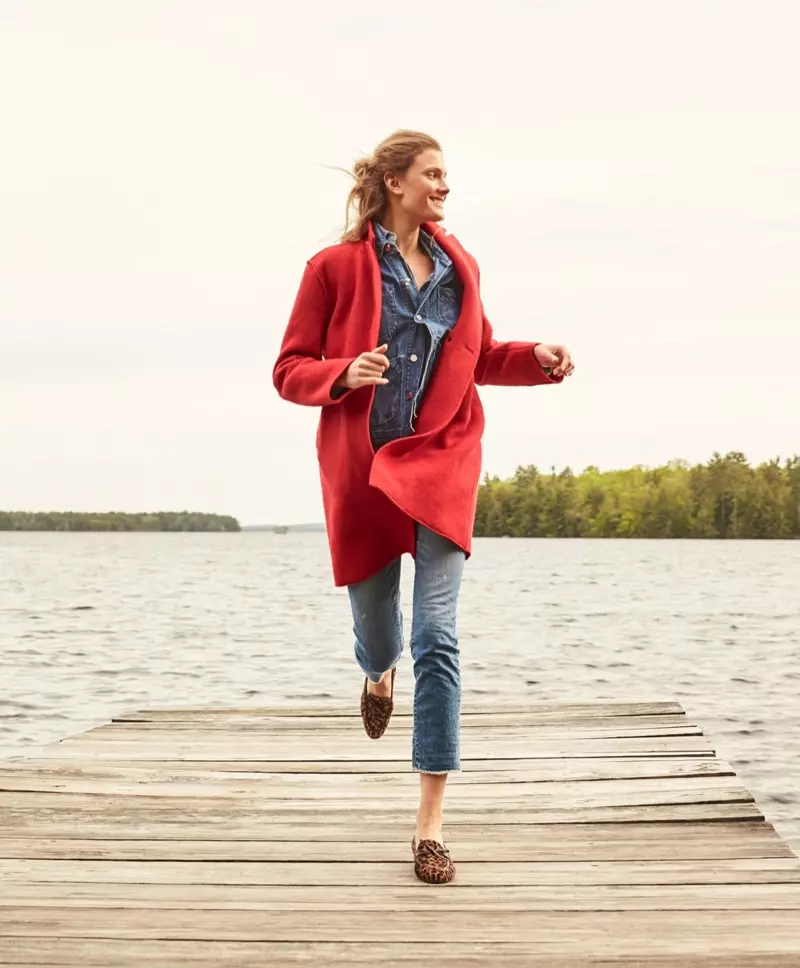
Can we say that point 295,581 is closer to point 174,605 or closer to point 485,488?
point 174,605

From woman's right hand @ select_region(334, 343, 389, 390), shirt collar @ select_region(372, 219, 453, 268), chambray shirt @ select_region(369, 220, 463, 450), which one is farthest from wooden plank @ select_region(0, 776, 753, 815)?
shirt collar @ select_region(372, 219, 453, 268)

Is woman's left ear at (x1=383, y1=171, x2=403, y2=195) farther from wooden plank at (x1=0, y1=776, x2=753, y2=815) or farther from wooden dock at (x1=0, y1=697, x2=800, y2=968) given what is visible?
wooden plank at (x1=0, y1=776, x2=753, y2=815)

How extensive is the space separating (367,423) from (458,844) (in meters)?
1.49

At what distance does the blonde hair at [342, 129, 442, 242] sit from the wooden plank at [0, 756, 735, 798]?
2.32 meters

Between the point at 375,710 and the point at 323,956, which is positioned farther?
the point at 375,710

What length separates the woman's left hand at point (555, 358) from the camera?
14.0 feet

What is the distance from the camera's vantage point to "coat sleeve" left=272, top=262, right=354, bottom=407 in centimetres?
399

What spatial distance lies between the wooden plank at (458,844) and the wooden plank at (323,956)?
0.76 m

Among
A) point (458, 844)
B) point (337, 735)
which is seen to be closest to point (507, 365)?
point (458, 844)

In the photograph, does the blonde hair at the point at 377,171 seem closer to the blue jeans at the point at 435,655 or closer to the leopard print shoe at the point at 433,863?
the blue jeans at the point at 435,655

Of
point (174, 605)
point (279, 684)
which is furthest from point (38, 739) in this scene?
point (174, 605)

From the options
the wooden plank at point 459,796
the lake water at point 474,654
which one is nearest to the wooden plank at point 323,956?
the wooden plank at point 459,796

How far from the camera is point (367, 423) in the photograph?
13.1ft

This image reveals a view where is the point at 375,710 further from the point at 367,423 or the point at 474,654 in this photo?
the point at 474,654
